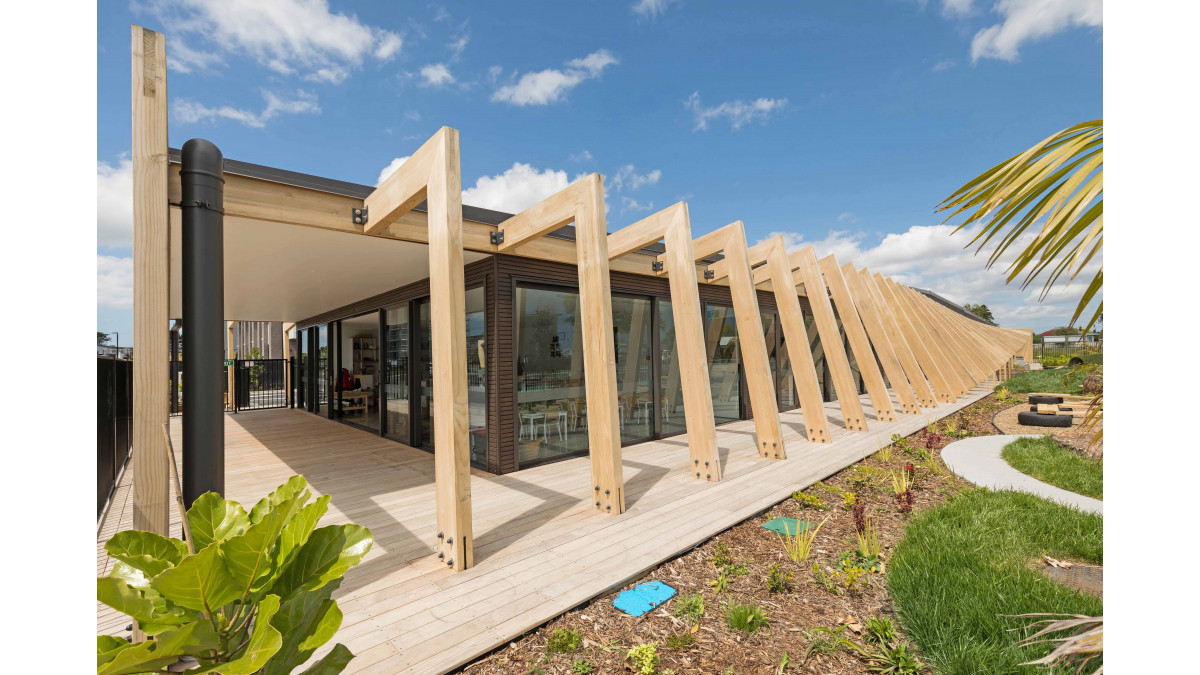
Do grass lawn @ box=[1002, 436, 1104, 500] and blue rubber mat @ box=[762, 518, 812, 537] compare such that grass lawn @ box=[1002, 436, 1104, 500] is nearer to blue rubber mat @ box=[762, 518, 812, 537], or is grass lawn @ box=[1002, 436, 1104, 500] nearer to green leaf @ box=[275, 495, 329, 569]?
blue rubber mat @ box=[762, 518, 812, 537]

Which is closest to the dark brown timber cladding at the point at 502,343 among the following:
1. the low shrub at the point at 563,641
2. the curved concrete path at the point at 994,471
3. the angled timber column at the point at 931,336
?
the low shrub at the point at 563,641

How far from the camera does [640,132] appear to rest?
1873 cm

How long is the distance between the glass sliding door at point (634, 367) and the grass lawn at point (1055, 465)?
5602 millimetres

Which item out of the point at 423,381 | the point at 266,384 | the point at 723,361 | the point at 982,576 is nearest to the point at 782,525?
the point at 982,576

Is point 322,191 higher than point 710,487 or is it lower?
higher

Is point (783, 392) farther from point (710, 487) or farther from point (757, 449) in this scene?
point (710, 487)

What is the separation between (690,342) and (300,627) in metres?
5.51

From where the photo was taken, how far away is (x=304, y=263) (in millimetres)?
7148

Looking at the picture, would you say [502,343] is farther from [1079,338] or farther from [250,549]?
[1079,338]

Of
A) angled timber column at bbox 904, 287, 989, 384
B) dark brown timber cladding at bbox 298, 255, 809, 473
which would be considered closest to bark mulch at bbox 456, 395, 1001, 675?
dark brown timber cladding at bbox 298, 255, 809, 473

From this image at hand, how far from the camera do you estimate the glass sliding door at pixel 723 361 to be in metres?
10.6
